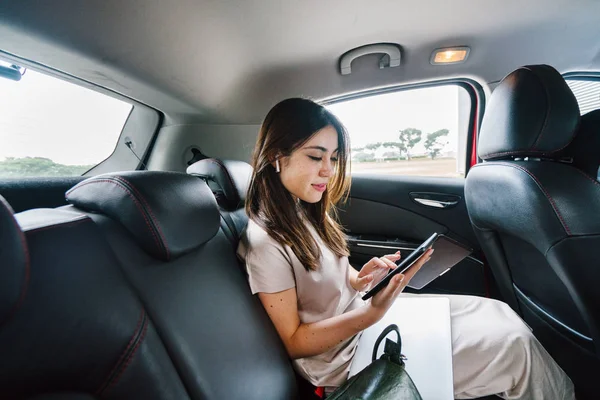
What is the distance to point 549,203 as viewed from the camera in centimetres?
94

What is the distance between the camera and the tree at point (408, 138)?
1.93m

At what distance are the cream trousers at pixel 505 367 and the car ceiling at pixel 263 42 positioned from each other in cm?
126

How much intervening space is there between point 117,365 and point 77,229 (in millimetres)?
267

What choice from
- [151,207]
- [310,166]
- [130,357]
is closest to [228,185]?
[310,166]

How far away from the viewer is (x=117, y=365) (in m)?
0.56

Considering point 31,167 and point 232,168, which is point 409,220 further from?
point 31,167

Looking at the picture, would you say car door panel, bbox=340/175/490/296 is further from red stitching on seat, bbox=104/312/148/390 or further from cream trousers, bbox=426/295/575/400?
red stitching on seat, bbox=104/312/148/390

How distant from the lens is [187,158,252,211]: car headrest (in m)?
1.21

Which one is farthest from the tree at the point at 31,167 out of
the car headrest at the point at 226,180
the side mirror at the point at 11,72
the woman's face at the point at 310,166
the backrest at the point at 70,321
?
the woman's face at the point at 310,166

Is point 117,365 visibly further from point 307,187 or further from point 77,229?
point 307,187

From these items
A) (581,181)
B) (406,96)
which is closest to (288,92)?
(406,96)

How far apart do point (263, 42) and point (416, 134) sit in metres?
1.13

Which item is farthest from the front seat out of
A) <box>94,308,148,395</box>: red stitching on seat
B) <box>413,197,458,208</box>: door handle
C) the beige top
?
<box>94,308,148,395</box>: red stitching on seat

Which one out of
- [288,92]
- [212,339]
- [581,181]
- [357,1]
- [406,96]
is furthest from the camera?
[406,96]
